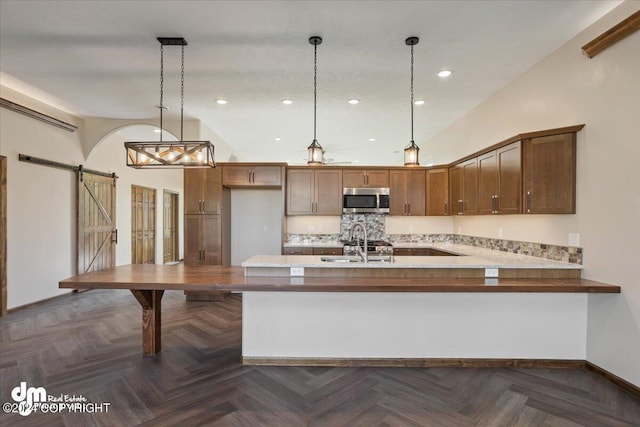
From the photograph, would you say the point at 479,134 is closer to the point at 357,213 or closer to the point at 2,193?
the point at 357,213

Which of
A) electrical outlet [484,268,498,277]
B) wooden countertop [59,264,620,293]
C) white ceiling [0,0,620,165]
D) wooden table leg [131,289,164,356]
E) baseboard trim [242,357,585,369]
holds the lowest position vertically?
baseboard trim [242,357,585,369]

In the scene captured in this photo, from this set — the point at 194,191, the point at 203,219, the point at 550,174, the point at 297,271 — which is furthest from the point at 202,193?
the point at 550,174

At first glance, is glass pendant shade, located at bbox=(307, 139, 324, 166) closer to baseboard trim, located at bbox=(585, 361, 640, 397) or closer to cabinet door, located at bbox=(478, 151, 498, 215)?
cabinet door, located at bbox=(478, 151, 498, 215)

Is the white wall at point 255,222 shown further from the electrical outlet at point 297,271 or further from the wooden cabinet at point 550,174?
the wooden cabinet at point 550,174

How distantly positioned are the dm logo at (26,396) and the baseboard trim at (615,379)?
4.28m

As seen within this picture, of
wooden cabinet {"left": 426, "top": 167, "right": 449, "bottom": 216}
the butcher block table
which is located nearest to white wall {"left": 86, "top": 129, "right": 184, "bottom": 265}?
the butcher block table

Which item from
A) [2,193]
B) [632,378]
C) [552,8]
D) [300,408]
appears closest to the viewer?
[300,408]

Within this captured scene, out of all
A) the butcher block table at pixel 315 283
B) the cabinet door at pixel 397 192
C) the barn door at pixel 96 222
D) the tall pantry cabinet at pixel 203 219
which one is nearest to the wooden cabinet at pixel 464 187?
the cabinet door at pixel 397 192

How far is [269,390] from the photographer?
8.19ft

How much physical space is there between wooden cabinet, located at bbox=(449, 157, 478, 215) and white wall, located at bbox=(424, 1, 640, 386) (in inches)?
36.5

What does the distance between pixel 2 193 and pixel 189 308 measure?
110 inches

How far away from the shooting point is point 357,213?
5719 millimetres

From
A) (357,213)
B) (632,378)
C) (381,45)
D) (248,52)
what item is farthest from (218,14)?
(632,378)

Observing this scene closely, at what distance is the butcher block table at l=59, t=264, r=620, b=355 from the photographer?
250 cm
